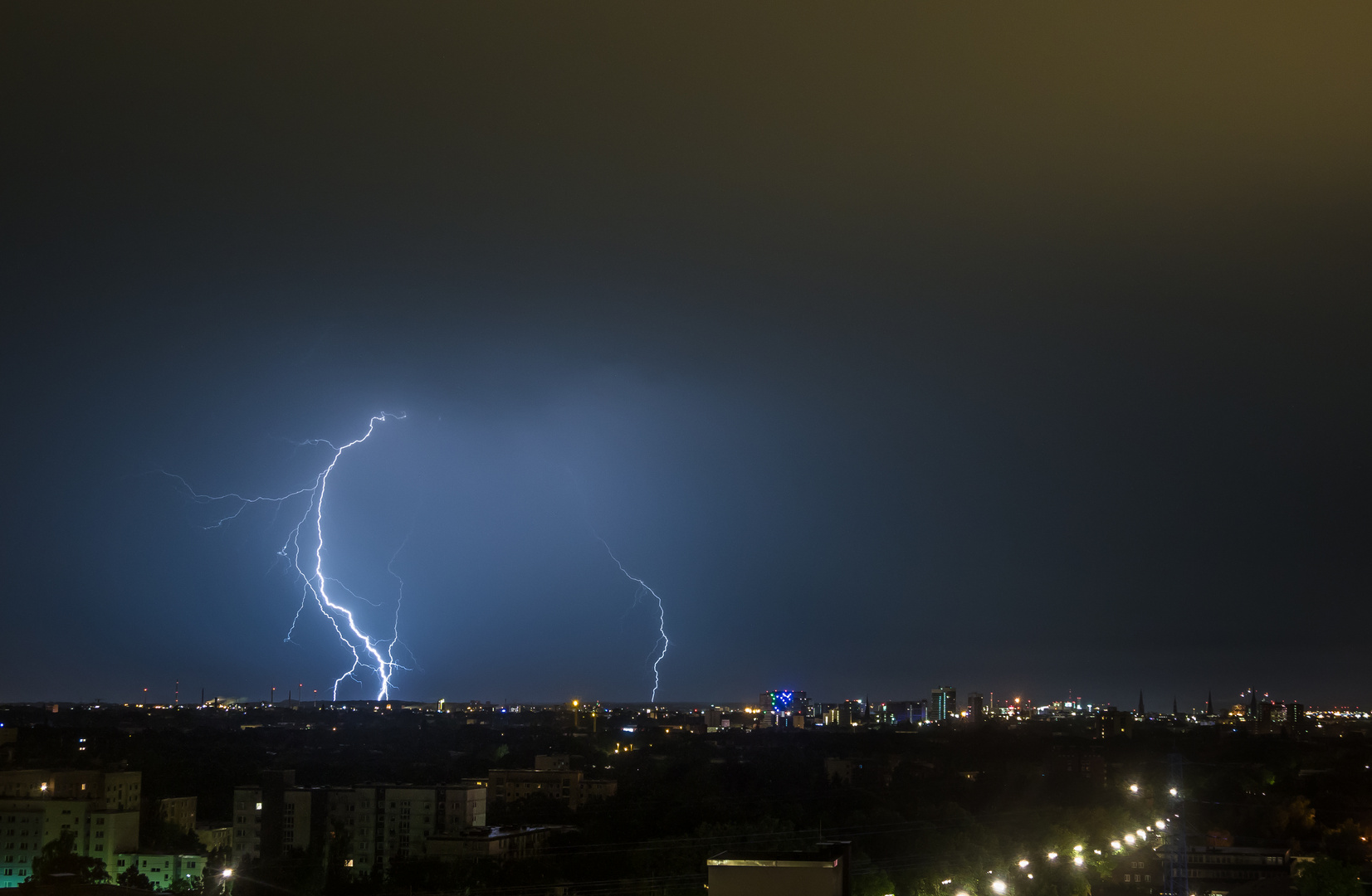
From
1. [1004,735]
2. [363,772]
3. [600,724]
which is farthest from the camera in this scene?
[600,724]

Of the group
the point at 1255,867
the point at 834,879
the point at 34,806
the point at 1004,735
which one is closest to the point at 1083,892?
the point at 1255,867

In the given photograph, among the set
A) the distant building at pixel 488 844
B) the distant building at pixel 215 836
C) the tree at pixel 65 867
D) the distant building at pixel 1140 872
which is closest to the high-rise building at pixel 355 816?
the distant building at pixel 215 836

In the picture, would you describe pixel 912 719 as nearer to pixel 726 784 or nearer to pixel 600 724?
pixel 600 724

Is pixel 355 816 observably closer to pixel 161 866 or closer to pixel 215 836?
pixel 215 836

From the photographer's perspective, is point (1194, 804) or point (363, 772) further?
point (363, 772)

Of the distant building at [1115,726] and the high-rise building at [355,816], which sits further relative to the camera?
the distant building at [1115,726]

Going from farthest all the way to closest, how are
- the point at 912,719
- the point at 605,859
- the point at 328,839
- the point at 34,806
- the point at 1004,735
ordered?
1. the point at 912,719
2. the point at 1004,735
3. the point at 328,839
4. the point at 34,806
5. the point at 605,859

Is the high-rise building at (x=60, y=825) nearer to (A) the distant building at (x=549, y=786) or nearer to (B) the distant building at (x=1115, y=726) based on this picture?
(A) the distant building at (x=549, y=786)
